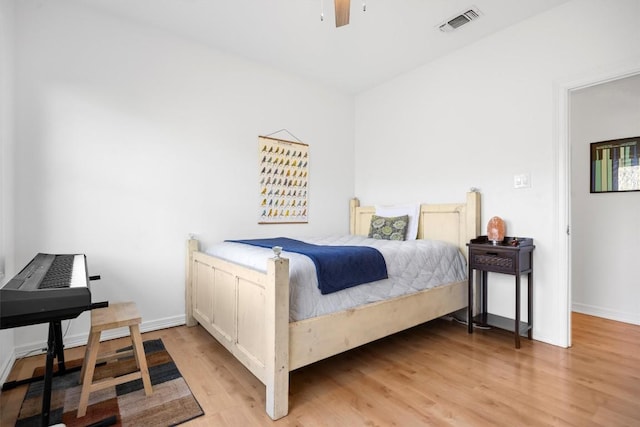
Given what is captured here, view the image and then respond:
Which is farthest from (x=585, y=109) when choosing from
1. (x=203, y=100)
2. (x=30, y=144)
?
(x=30, y=144)

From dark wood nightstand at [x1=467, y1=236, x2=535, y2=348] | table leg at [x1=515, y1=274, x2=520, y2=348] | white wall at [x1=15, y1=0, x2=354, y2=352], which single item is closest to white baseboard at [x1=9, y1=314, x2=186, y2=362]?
white wall at [x1=15, y1=0, x2=354, y2=352]

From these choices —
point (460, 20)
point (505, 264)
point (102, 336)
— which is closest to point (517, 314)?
point (505, 264)

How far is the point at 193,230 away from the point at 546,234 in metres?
3.00

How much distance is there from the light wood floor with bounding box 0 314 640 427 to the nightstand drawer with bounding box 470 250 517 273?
0.60 meters

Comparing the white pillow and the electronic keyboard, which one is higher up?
the white pillow

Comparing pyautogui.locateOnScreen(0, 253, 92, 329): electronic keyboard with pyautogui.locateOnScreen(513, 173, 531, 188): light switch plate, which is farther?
pyautogui.locateOnScreen(513, 173, 531, 188): light switch plate

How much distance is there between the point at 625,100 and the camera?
9.90 ft

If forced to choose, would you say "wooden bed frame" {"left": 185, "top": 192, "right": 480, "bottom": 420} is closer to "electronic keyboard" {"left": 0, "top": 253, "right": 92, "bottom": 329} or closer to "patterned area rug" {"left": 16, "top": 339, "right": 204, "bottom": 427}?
"patterned area rug" {"left": 16, "top": 339, "right": 204, "bottom": 427}

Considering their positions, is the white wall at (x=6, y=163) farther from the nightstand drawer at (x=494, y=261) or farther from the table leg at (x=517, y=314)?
the table leg at (x=517, y=314)

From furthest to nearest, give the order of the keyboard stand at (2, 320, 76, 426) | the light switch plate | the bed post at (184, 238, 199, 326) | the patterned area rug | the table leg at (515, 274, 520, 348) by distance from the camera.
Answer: the bed post at (184, 238, 199, 326) → the light switch plate → the table leg at (515, 274, 520, 348) → the patterned area rug → the keyboard stand at (2, 320, 76, 426)

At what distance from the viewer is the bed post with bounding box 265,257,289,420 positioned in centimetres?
155

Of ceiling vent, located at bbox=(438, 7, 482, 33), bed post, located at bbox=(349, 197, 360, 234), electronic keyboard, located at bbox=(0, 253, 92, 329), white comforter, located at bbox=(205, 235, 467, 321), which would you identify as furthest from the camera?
bed post, located at bbox=(349, 197, 360, 234)

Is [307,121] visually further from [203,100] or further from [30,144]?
[30,144]

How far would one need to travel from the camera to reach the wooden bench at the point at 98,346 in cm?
157
